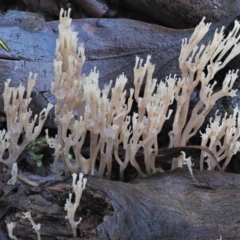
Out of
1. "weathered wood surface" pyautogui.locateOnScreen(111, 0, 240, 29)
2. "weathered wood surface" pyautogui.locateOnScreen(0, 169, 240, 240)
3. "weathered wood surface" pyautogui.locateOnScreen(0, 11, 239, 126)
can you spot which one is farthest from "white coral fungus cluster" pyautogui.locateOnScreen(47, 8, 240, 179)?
"weathered wood surface" pyautogui.locateOnScreen(111, 0, 240, 29)

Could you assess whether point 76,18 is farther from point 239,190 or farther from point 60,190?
point 239,190

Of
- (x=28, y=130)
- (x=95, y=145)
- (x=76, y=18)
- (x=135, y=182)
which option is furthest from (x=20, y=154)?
(x=76, y=18)

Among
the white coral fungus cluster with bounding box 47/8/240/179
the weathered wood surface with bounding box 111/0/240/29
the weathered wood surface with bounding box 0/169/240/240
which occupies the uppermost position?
the weathered wood surface with bounding box 111/0/240/29

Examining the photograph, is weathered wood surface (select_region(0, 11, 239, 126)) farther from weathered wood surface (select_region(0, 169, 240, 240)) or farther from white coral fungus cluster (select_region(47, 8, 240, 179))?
weathered wood surface (select_region(0, 169, 240, 240))

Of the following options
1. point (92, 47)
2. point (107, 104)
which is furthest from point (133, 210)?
point (92, 47)

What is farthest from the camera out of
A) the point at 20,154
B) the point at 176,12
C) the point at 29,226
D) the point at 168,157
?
the point at 176,12

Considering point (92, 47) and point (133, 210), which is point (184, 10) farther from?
point (133, 210)

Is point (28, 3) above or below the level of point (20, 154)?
above
